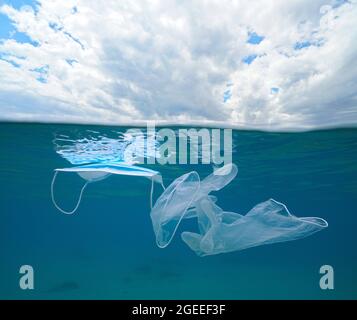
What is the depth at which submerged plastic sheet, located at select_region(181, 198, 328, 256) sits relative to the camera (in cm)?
725

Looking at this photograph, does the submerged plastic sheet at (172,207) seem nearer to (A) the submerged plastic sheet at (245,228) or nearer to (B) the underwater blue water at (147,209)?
(A) the submerged plastic sheet at (245,228)

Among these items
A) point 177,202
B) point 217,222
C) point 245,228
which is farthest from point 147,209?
point 245,228

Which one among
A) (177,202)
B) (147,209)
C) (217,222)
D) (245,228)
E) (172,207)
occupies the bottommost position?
(147,209)

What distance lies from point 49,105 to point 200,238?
22.5 feet

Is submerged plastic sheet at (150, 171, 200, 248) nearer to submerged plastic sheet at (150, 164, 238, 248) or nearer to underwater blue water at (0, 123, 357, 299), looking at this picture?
submerged plastic sheet at (150, 164, 238, 248)

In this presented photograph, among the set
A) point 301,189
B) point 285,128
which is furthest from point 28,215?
point 285,128

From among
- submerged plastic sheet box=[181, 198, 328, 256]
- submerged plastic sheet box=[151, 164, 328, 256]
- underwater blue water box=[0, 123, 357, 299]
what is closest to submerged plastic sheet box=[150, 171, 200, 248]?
submerged plastic sheet box=[151, 164, 328, 256]

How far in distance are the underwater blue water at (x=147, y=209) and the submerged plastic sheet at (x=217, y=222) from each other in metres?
5.64

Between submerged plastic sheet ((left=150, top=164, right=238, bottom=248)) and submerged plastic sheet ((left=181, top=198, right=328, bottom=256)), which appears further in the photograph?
submerged plastic sheet ((left=181, top=198, right=328, bottom=256))

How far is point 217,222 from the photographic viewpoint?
7.42m

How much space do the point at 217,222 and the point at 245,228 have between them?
74 centimetres

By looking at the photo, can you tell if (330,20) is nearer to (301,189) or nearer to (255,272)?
(301,189)

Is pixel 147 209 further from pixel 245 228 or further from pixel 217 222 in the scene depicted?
pixel 245 228

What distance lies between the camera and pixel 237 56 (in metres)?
8.10
